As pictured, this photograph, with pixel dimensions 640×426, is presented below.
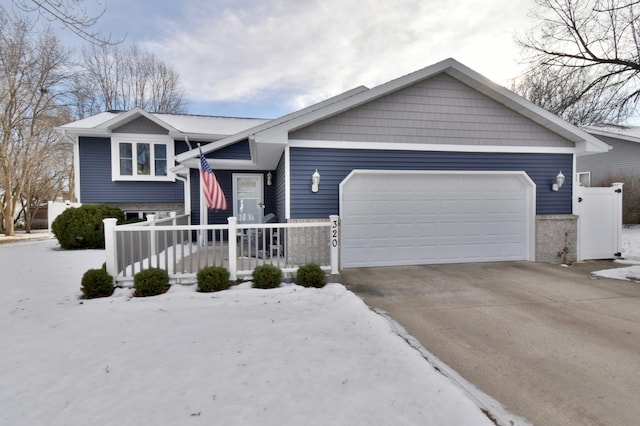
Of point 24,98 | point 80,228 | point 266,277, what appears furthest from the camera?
point 24,98

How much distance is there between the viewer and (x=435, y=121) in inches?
258

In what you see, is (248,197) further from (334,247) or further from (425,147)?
(425,147)

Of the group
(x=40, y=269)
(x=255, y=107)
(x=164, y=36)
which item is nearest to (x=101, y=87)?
(x=255, y=107)

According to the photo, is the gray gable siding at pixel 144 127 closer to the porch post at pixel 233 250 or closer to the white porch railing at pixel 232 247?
the white porch railing at pixel 232 247

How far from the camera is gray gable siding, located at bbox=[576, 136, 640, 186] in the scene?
14.1 m

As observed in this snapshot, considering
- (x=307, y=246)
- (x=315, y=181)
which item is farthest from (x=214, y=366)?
(x=315, y=181)

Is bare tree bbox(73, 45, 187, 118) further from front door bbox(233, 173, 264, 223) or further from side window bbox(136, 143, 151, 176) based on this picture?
front door bbox(233, 173, 264, 223)

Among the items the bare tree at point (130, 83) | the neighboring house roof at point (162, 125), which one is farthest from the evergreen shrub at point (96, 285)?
the bare tree at point (130, 83)

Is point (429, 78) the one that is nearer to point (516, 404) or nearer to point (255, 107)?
point (516, 404)

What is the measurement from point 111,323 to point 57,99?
1871cm

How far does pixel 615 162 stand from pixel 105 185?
2265 cm

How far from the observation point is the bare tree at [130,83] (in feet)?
71.3

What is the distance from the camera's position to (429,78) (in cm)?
643

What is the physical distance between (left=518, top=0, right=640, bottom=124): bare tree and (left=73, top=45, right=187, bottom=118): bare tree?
2367 centimetres
